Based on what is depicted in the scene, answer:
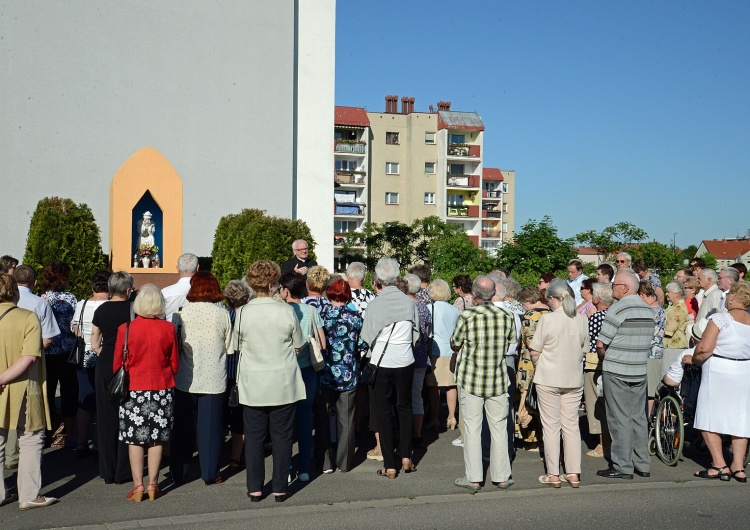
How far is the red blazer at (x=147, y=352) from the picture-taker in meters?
6.62

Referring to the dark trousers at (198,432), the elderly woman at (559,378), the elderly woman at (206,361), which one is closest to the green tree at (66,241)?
the dark trousers at (198,432)

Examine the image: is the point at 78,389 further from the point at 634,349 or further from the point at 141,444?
the point at 634,349

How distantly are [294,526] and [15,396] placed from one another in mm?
2457

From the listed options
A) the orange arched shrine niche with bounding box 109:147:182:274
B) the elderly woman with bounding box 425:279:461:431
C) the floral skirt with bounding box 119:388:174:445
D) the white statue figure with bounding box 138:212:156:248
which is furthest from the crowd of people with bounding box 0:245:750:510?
the white statue figure with bounding box 138:212:156:248

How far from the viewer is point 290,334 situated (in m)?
6.77

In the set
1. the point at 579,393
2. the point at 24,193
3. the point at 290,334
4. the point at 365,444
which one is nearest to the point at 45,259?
the point at 24,193

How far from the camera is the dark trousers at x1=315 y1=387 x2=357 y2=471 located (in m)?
7.80

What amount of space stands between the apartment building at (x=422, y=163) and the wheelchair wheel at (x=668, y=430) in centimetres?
7121

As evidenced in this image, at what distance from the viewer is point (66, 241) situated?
16.3 metres

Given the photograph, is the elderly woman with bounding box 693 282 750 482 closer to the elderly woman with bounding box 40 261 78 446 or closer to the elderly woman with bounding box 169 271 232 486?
the elderly woman with bounding box 169 271 232 486

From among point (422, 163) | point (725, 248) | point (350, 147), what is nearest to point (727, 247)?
point (725, 248)

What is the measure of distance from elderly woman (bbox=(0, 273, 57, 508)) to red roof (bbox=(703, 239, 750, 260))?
14267 cm

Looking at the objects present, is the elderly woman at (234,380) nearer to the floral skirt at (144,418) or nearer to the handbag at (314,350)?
the handbag at (314,350)

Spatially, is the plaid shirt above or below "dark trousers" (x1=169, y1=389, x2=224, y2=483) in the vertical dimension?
above
